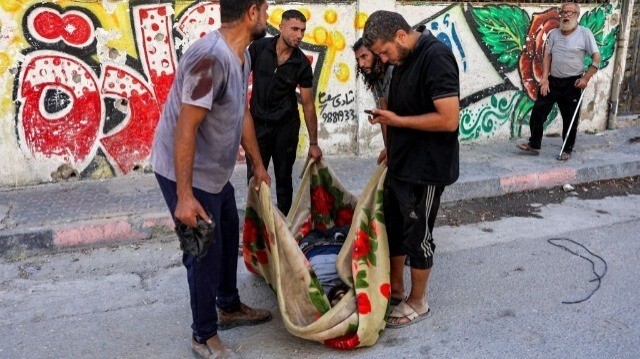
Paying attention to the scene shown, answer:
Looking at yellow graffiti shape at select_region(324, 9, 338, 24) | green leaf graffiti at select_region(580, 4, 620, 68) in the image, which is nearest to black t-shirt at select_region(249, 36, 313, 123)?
yellow graffiti shape at select_region(324, 9, 338, 24)

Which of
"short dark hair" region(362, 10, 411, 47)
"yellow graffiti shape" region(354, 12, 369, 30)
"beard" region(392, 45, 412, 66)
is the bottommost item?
"beard" region(392, 45, 412, 66)

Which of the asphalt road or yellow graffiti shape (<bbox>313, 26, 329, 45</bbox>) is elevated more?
yellow graffiti shape (<bbox>313, 26, 329, 45</bbox>)

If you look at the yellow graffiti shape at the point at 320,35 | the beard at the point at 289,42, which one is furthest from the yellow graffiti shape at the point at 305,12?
the beard at the point at 289,42

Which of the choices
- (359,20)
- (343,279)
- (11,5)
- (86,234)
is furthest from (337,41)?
(343,279)

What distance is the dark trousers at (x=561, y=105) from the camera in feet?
22.0

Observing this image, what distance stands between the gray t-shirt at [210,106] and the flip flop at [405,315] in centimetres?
133

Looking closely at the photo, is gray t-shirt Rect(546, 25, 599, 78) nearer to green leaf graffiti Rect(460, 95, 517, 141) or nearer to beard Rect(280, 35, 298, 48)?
green leaf graffiti Rect(460, 95, 517, 141)

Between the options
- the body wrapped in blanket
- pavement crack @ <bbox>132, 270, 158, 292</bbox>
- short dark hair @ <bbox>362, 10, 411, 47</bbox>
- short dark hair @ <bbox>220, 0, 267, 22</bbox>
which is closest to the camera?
short dark hair @ <bbox>220, 0, 267, 22</bbox>

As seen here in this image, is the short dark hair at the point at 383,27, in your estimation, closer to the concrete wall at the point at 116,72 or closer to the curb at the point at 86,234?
the curb at the point at 86,234

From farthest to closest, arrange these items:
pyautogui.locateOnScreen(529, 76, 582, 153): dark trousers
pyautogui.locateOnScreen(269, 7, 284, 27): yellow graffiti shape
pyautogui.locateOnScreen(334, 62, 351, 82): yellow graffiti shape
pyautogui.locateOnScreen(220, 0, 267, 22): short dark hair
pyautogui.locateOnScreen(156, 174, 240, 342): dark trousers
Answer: pyautogui.locateOnScreen(529, 76, 582, 153): dark trousers, pyautogui.locateOnScreen(334, 62, 351, 82): yellow graffiti shape, pyautogui.locateOnScreen(269, 7, 284, 27): yellow graffiti shape, pyautogui.locateOnScreen(156, 174, 240, 342): dark trousers, pyautogui.locateOnScreen(220, 0, 267, 22): short dark hair

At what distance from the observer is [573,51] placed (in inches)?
259

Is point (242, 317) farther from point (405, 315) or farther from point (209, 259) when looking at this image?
point (405, 315)

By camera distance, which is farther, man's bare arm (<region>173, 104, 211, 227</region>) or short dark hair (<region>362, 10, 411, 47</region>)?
short dark hair (<region>362, 10, 411, 47</region>)

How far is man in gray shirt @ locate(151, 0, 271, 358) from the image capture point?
8.13 ft
